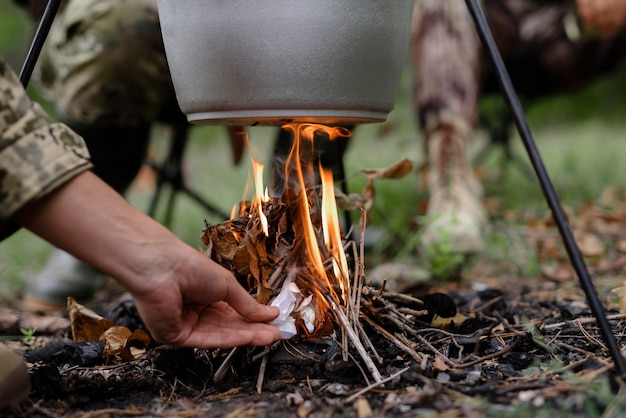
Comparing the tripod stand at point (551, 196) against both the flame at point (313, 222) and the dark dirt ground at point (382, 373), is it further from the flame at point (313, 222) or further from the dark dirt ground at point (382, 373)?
the flame at point (313, 222)

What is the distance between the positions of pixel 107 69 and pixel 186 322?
148 centimetres

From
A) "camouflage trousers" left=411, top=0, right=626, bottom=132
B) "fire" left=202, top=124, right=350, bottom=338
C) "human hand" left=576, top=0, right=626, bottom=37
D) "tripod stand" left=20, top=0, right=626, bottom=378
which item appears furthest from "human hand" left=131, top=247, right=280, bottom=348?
"human hand" left=576, top=0, right=626, bottom=37

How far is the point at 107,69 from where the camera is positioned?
2645 mm

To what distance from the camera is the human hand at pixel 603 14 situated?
3.16 m

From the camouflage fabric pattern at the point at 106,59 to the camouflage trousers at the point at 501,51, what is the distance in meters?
1.34

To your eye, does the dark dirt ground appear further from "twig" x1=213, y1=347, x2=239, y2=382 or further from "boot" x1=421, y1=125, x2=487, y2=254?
"boot" x1=421, y1=125, x2=487, y2=254

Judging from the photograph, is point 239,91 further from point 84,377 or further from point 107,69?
point 107,69

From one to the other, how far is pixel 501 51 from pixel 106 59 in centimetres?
235

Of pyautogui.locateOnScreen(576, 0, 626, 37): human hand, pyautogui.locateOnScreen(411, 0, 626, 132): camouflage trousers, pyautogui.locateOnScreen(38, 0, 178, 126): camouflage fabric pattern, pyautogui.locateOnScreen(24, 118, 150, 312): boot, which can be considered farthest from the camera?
pyautogui.locateOnScreen(411, 0, 626, 132): camouflage trousers

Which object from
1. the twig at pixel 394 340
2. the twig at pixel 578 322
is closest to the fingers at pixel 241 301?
the twig at pixel 394 340

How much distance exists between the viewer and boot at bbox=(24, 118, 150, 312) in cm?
285

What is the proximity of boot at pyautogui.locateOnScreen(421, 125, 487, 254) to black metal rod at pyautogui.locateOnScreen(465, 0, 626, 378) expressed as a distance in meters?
1.49

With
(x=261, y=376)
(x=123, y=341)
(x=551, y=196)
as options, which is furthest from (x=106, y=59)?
(x=551, y=196)

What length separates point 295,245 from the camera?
5.61 feet
